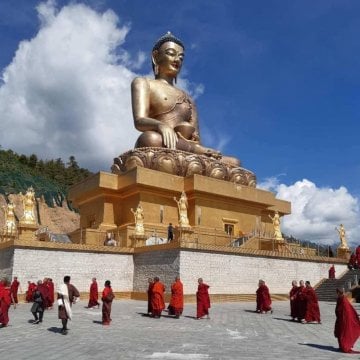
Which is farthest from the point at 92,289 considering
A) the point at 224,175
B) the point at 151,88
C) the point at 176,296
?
the point at 151,88

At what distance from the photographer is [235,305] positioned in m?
14.9

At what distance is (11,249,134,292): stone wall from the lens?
1495 centimetres

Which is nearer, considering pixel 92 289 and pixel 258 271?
pixel 92 289

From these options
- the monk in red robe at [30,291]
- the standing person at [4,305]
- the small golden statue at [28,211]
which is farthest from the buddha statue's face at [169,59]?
the standing person at [4,305]

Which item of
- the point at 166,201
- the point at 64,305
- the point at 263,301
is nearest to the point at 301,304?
the point at 263,301

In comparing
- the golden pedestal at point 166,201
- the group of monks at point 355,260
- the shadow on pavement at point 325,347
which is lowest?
the shadow on pavement at point 325,347

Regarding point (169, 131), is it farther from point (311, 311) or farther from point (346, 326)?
point (346, 326)

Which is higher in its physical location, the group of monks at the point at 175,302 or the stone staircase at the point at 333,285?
the stone staircase at the point at 333,285

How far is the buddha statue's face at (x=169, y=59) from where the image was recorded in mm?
26078

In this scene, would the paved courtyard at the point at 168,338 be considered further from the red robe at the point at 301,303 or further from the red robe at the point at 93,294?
the red robe at the point at 93,294

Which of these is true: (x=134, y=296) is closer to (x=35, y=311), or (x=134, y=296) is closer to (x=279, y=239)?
(x=279, y=239)

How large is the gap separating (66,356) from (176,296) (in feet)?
17.2

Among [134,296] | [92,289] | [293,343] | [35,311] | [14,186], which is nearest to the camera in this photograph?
A: [293,343]

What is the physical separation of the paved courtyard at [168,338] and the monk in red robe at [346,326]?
0.66 feet
